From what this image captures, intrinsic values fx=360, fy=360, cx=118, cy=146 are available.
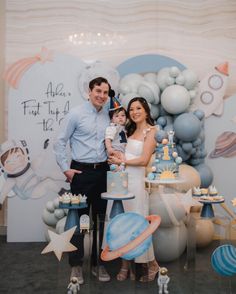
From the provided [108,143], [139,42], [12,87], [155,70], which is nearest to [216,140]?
[155,70]

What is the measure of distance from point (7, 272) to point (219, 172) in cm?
247

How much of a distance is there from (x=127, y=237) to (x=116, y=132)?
0.85m

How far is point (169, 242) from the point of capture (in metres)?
2.87

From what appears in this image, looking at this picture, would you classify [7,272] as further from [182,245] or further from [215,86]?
[215,86]

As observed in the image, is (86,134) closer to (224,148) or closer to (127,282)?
(127,282)

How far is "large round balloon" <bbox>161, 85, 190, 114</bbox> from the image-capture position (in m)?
3.43

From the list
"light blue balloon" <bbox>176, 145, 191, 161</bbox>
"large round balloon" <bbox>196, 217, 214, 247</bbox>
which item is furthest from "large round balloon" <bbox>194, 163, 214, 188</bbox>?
"large round balloon" <bbox>196, 217, 214, 247</bbox>

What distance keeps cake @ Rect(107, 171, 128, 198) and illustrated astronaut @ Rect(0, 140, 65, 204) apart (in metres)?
1.47

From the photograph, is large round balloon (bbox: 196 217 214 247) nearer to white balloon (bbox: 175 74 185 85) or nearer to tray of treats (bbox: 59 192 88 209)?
tray of treats (bbox: 59 192 88 209)

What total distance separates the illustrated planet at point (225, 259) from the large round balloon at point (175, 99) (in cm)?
145

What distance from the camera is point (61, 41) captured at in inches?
160

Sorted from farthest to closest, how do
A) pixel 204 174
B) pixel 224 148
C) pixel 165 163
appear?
pixel 224 148, pixel 204 174, pixel 165 163

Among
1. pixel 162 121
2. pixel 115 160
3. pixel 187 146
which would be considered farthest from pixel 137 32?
pixel 115 160

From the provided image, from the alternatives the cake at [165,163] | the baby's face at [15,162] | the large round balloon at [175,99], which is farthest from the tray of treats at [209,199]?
the baby's face at [15,162]
